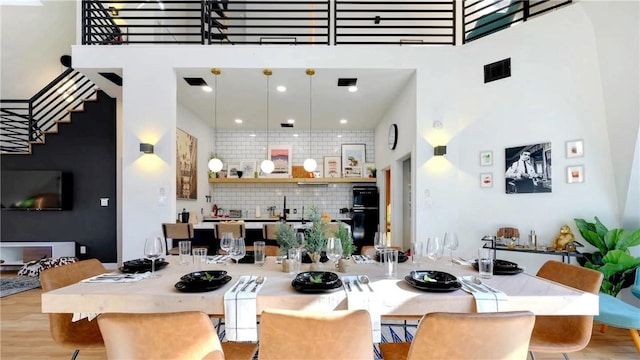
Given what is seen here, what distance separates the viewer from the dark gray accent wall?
211 inches

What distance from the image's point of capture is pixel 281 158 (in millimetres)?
7465

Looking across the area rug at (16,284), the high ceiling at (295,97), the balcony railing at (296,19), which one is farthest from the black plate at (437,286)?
the area rug at (16,284)

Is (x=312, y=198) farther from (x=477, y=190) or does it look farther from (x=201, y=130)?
(x=477, y=190)

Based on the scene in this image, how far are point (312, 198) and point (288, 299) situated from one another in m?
6.11

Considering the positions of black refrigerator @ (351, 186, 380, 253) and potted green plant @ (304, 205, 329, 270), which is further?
black refrigerator @ (351, 186, 380, 253)

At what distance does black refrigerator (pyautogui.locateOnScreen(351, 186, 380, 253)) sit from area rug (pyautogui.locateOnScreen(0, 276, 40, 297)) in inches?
212

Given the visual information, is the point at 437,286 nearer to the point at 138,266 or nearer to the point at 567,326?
the point at 567,326

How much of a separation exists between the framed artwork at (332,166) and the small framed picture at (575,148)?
4.62 m

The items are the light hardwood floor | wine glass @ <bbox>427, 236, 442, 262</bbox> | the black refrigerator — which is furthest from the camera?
the black refrigerator

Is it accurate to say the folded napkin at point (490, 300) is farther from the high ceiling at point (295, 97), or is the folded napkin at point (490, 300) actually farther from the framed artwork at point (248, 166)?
the framed artwork at point (248, 166)

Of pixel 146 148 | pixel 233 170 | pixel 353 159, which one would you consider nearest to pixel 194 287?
pixel 146 148

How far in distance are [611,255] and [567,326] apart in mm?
1602

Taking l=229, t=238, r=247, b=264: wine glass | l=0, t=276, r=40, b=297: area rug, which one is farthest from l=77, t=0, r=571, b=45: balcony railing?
l=0, t=276, r=40, b=297: area rug

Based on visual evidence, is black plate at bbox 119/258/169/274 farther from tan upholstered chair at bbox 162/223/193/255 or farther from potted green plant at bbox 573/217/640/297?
potted green plant at bbox 573/217/640/297
